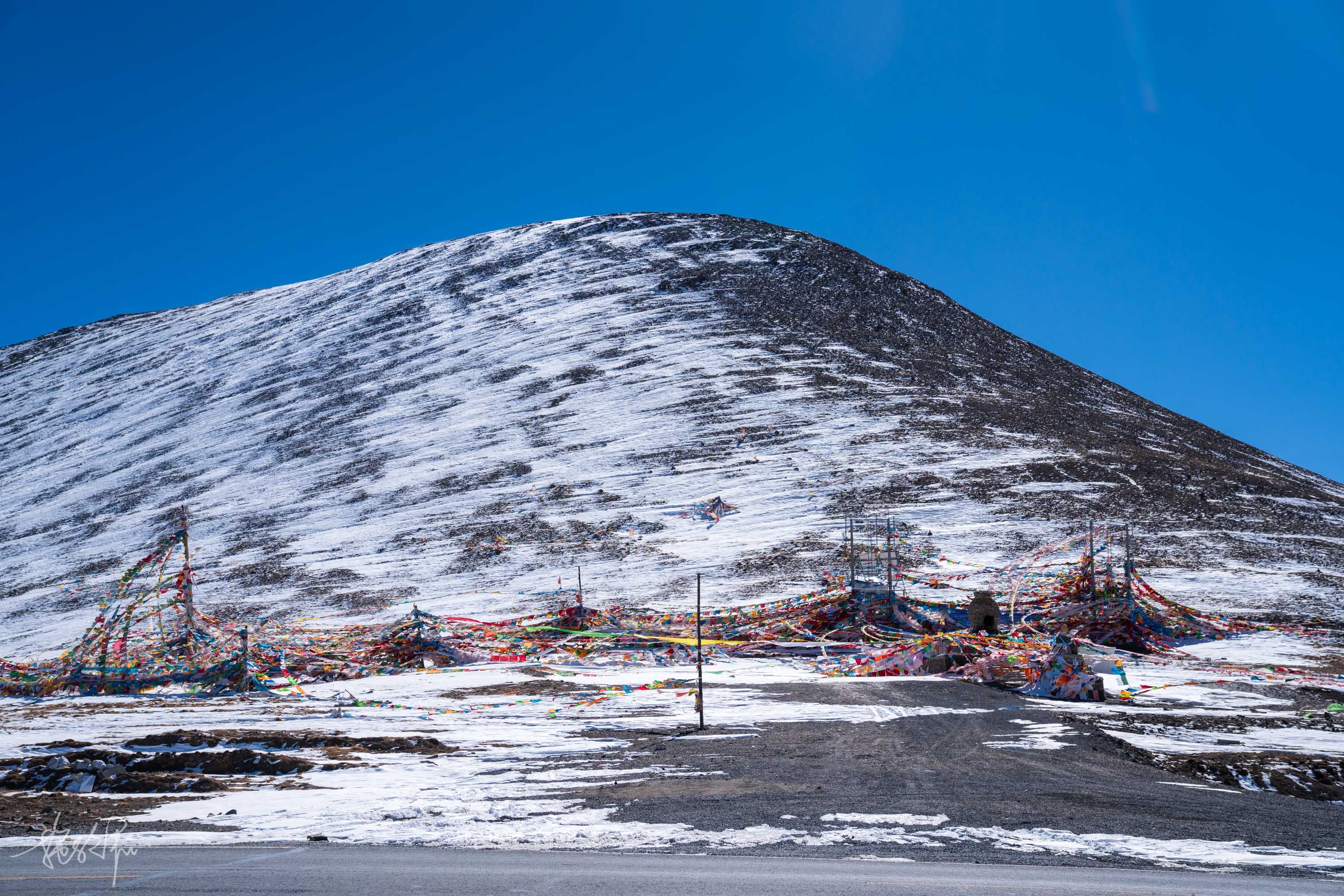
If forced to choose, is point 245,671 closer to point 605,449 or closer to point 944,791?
point 944,791

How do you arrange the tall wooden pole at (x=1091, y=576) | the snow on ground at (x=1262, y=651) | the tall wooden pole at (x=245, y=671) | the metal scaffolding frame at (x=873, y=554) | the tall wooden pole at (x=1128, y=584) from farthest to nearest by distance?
1. the metal scaffolding frame at (x=873, y=554)
2. the tall wooden pole at (x=1091, y=576)
3. the tall wooden pole at (x=1128, y=584)
4. the snow on ground at (x=1262, y=651)
5. the tall wooden pole at (x=245, y=671)

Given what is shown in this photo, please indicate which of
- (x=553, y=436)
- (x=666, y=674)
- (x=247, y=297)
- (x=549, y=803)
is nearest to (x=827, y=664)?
(x=666, y=674)

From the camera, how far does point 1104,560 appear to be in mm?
33844

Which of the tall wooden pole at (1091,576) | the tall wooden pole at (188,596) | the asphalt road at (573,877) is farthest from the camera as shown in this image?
the tall wooden pole at (1091,576)

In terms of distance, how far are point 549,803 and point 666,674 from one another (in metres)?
13.7

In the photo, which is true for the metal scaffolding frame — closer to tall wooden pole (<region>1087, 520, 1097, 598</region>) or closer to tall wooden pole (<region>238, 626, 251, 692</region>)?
tall wooden pole (<region>1087, 520, 1097, 598</region>)

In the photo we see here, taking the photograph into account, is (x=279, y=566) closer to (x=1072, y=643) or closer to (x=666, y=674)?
(x=666, y=674)

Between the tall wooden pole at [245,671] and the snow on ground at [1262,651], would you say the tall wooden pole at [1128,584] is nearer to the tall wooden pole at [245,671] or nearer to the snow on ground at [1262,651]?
the snow on ground at [1262,651]

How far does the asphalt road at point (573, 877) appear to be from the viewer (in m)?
7.55

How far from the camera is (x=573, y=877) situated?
7941mm

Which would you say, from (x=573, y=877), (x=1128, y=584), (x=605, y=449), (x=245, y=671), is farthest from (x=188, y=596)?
(x=605, y=449)
